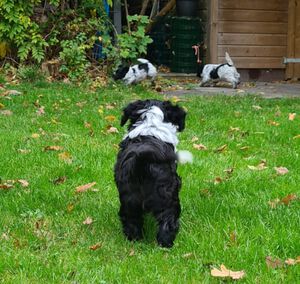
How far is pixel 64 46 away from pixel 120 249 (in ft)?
29.4

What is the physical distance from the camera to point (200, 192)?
4.61 meters

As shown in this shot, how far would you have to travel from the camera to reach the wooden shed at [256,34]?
13.5m

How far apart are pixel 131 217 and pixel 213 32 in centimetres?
1045

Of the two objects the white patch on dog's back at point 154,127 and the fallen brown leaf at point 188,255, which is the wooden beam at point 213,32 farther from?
the fallen brown leaf at point 188,255

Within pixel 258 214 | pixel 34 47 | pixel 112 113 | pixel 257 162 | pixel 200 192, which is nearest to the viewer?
pixel 258 214

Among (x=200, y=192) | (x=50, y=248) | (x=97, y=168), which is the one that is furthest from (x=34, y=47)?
(x=50, y=248)

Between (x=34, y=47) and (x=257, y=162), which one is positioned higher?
(x=34, y=47)

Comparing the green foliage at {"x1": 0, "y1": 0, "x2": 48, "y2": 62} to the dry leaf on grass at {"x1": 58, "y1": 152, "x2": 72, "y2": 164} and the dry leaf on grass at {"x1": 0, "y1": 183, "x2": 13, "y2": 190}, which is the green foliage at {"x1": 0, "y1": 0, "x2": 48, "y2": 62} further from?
the dry leaf on grass at {"x1": 0, "y1": 183, "x2": 13, "y2": 190}

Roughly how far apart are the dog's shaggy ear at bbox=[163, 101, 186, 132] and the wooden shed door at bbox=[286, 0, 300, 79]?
10.7m

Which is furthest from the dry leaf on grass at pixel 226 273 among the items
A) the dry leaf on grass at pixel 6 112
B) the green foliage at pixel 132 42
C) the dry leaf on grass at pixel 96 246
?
the green foliage at pixel 132 42

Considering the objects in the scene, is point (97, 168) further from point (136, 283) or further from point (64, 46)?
point (64, 46)

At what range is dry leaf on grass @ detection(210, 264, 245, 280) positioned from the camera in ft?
10.2

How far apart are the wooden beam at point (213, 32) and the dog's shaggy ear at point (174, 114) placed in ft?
32.1

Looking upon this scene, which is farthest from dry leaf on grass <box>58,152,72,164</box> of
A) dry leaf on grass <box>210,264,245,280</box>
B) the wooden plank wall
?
the wooden plank wall
